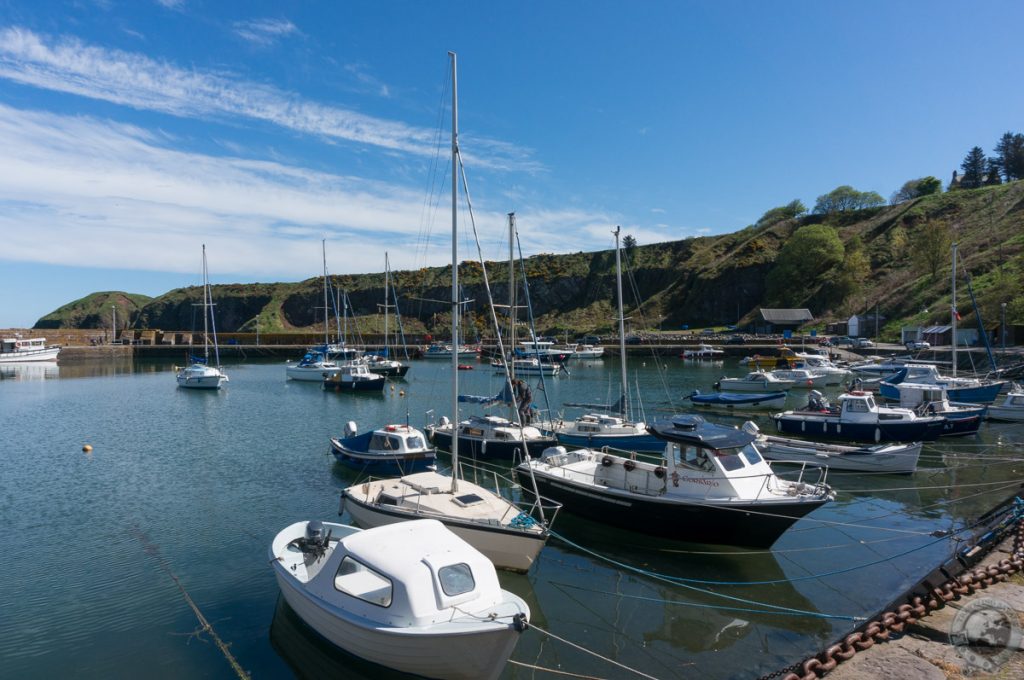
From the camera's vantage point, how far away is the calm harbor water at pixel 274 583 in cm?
1229

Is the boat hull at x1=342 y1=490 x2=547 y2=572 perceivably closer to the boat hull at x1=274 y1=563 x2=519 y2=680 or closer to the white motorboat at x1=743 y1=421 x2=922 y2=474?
the boat hull at x1=274 y1=563 x2=519 y2=680

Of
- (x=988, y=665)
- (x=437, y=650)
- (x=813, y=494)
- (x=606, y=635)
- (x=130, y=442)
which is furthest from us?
(x=130, y=442)

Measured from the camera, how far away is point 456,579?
1034 cm

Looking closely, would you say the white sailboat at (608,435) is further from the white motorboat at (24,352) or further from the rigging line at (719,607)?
the white motorboat at (24,352)

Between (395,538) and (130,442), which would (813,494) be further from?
(130,442)

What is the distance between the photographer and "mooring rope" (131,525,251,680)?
11.8 metres

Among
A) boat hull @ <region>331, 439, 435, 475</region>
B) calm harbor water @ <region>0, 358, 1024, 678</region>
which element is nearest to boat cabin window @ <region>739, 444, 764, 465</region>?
calm harbor water @ <region>0, 358, 1024, 678</region>

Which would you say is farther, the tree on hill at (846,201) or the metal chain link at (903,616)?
the tree on hill at (846,201)

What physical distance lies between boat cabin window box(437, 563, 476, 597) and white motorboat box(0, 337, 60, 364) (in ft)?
371

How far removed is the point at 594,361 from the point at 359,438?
66150 millimetres

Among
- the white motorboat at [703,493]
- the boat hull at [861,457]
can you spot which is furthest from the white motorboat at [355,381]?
the white motorboat at [703,493]

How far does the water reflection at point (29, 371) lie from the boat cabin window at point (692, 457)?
83484 millimetres

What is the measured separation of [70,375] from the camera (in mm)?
77375

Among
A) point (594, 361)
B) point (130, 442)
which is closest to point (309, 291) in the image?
point (594, 361)
